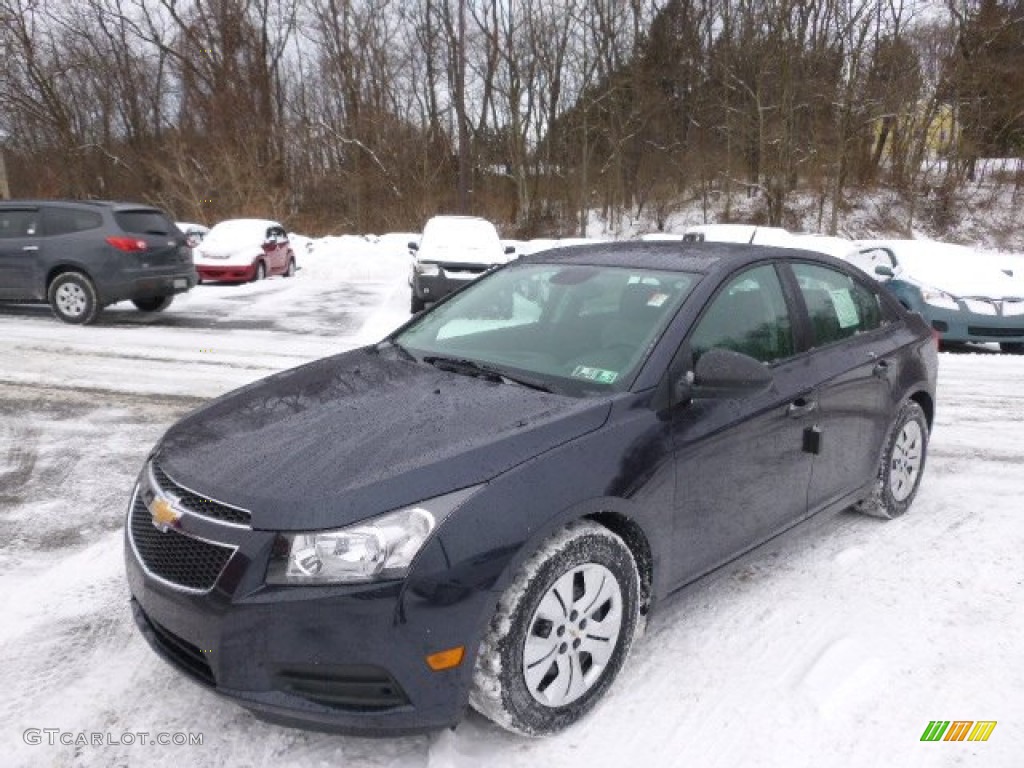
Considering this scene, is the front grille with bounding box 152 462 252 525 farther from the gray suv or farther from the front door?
the gray suv

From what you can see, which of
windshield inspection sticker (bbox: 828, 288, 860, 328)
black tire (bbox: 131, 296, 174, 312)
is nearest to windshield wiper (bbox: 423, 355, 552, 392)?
windshield inspection sticker (bbox: 828, 288, 860, 328)

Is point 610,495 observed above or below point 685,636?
above

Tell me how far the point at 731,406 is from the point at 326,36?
38.7 meters

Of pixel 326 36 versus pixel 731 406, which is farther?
pixel 326 36

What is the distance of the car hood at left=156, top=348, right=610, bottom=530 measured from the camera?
219 cm

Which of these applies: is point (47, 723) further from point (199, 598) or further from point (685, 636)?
point (685, 636)

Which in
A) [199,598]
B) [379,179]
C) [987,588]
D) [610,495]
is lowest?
[987,588]

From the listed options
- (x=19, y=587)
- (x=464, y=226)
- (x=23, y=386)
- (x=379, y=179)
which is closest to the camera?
(x=19, y=587)

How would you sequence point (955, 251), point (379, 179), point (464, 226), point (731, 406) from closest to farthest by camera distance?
point (731, 406) < point (955, 251) < point (464, 226) < point (379, 179)

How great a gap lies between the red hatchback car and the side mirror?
607 inches

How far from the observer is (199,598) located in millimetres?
2203

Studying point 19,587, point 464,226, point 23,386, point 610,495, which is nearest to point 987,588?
point 610,495

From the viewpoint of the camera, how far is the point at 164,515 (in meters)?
2.39

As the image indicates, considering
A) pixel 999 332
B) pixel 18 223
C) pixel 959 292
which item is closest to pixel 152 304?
pixel 18 223
